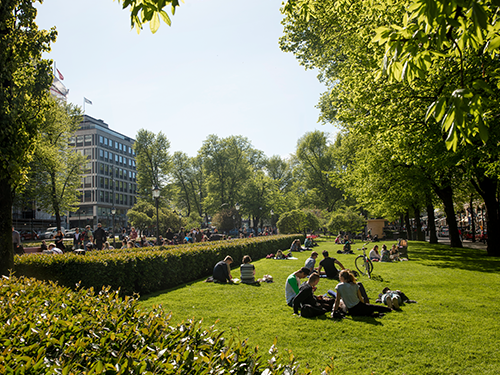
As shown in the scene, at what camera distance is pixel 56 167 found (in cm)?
3378

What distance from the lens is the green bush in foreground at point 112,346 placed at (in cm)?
223

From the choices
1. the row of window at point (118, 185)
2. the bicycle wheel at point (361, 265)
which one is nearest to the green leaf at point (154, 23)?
the bicycle wheel at point (361, 265)

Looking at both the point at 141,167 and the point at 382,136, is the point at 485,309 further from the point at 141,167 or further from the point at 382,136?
the point at 141,167

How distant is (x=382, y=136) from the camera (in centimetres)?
1361

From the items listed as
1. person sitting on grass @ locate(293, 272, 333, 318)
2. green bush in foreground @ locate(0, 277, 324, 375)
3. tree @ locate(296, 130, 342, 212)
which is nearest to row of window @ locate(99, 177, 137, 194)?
tree @ locate(296, 130, 342, 212)

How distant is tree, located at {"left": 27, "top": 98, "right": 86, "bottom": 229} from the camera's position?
1281 inches

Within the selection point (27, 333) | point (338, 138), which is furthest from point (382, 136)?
point (338, 138)

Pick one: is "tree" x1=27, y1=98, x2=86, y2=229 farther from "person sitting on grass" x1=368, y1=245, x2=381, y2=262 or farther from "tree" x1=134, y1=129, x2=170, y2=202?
"person sitting on grass" x1=368, y1=245, x2=381, y2=262

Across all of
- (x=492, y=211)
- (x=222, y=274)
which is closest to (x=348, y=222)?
(x=492, y=211)

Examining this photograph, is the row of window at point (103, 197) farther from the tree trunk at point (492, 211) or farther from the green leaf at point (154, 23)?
the green leaf at point (154, 23)

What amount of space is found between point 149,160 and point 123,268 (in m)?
50.4

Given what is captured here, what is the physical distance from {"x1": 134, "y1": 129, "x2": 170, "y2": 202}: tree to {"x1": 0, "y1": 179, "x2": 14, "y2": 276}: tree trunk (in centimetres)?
4972

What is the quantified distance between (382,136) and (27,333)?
1353 cm

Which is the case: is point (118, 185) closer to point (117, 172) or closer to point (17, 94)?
point (117, 172)
